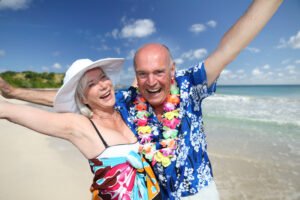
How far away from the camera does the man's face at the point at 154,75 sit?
2.29 m

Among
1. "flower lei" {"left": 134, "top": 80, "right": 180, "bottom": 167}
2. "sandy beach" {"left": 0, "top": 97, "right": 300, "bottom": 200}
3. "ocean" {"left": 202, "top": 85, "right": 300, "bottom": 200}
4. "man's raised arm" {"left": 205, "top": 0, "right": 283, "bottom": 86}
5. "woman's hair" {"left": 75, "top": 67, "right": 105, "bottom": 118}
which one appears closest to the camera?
"man's raised arm" {"left": 205, "top": 0, "right": 283, "bottom": 86}

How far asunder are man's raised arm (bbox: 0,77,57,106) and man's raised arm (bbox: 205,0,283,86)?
1.74 m

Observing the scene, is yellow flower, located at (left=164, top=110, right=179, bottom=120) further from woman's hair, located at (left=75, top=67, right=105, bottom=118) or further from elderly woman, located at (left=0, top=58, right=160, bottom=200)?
woman's hair, located at (left=75, top=67, right=105, bottom=118)

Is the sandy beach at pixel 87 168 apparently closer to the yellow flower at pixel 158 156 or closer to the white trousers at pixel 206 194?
the white trousers at pixel 206 194

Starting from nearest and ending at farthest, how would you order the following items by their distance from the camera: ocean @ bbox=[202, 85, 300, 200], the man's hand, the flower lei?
the flower lei → the man's hand → ocean @ bbox=[202, 85, 300, 200]

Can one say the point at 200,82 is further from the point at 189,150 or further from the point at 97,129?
the point at 97,129

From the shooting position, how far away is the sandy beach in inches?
174

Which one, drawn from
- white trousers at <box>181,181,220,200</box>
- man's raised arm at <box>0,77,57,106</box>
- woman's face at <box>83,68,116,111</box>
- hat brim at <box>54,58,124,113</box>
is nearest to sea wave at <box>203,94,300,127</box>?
white trousers at <box>181,181,220,200</box>

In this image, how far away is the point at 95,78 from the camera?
231 centimetres

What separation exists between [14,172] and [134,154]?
4.01 m

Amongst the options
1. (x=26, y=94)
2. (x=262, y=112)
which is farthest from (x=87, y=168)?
(x=262, y=112)

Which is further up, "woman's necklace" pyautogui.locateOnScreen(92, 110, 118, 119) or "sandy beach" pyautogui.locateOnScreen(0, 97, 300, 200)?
"woman's necklace" pyautogui.locateOnScreen(92, 110, 118, 119)

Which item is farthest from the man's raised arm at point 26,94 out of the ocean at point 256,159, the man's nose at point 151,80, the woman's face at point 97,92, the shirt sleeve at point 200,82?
the ocean at point 256,159

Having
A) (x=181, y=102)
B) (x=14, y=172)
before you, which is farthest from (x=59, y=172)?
(x=181, y=102)
